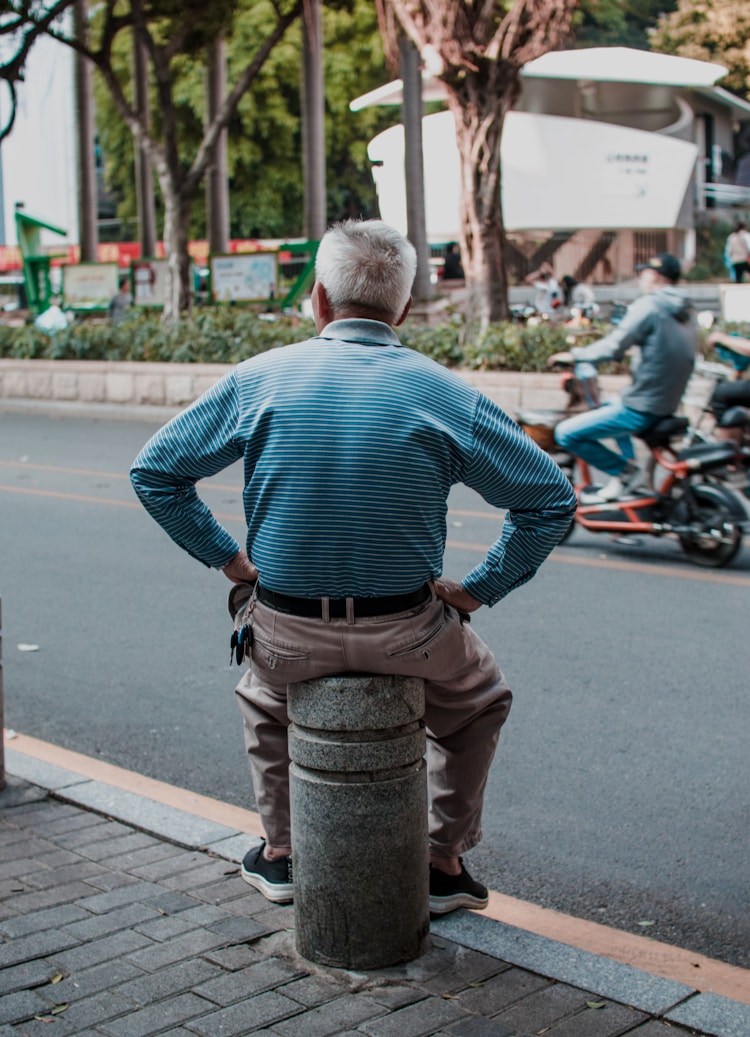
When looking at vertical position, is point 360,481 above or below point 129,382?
above

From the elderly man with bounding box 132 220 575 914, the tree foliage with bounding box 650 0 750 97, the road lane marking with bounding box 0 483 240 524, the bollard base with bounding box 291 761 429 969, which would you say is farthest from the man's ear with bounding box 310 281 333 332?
the tree foliage with bounding box 650 0 750 97

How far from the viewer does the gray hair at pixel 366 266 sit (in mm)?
3139

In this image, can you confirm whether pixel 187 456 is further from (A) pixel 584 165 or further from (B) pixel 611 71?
(B) pixel 611 71

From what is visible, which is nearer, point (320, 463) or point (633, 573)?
point (320, 463)

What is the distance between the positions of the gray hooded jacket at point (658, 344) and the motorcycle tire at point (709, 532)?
2.03ft

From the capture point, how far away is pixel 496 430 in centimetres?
316

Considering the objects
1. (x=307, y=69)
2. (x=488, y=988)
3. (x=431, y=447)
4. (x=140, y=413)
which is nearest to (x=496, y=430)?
(x=431, y=447)

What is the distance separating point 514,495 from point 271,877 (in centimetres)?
126

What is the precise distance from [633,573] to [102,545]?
368 centimetres

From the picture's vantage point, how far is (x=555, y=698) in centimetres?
584

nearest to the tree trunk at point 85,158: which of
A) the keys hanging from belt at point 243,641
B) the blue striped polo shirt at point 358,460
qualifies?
the blue striped polo shirt at point 358,460

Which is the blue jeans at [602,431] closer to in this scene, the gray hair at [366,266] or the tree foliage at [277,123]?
the gray hair at [366,266]

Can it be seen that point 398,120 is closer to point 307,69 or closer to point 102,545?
point 307,69

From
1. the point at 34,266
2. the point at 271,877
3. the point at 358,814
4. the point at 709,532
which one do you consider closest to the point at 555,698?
the point at 271,877
